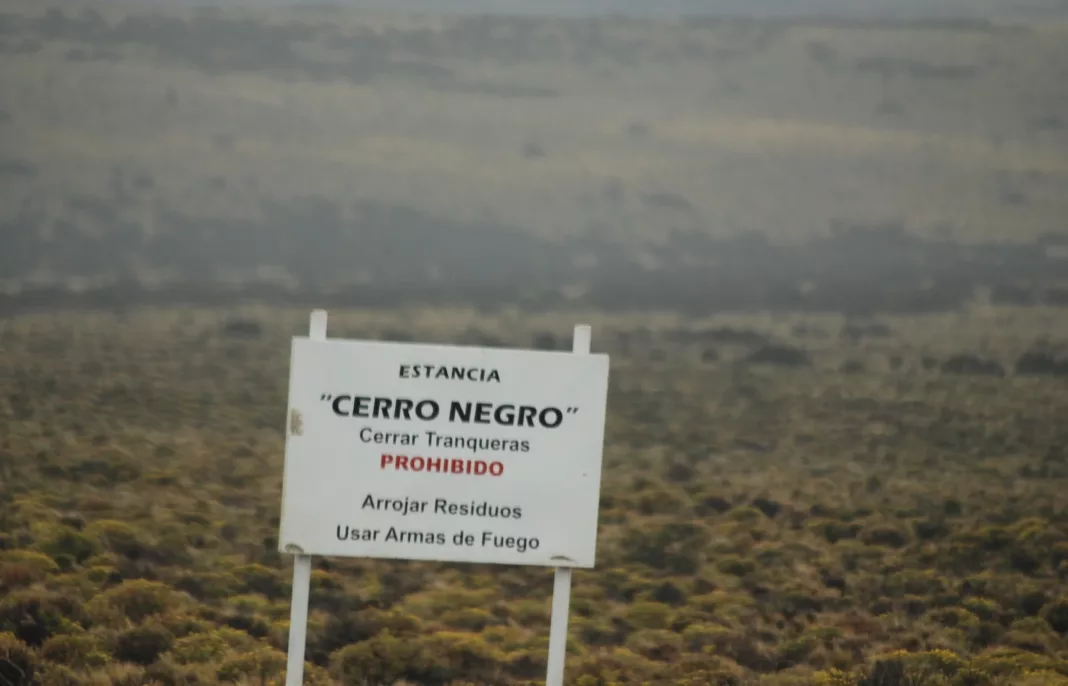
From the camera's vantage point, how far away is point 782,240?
412 cm

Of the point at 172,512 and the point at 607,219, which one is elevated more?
the point at 607,219

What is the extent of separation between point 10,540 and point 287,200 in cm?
170

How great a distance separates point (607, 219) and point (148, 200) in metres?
1.77

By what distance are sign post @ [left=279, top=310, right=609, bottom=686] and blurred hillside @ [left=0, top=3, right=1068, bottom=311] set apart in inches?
51.2

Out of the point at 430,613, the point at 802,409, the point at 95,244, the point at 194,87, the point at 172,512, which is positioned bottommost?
the point at 430,613

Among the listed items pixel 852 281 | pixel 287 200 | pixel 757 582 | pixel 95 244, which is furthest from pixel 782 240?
pixel 95 244

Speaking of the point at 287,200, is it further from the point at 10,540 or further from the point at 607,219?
the point at 10,540

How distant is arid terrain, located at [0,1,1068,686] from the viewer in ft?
13.2

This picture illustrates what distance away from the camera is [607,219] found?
4129 mm

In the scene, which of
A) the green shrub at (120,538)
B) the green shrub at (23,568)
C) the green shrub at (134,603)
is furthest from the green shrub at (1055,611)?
the green shrub at (23,568)

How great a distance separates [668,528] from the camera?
406cm

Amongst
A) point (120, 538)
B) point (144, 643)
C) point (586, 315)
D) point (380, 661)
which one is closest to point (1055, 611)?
point (586, 315)

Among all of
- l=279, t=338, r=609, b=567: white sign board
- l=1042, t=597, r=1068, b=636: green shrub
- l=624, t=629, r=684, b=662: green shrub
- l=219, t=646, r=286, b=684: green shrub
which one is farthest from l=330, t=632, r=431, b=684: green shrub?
l=1042, t=597, r=1068, b=636: green shrub

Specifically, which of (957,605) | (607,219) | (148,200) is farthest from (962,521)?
(148,200)
